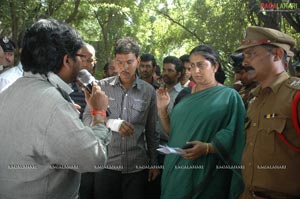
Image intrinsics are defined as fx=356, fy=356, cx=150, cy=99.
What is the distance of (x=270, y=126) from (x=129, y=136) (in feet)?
4.76

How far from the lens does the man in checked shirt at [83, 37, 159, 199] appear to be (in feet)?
11.0

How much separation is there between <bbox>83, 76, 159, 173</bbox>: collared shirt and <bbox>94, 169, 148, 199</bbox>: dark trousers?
0.20 feet

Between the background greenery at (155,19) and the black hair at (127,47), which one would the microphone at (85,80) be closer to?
the black hair at (127,47)

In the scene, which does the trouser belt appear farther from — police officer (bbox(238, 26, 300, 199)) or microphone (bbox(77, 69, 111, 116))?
microphone (bbox(77, 69, 111, 116))

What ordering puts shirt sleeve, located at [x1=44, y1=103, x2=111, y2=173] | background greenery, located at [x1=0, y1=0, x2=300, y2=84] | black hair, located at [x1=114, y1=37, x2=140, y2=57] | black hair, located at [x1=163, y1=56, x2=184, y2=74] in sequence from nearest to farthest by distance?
shirt sleeve, located at [x1=44, y1=103, x2=111, y2=173], black hair, located at [x1=114, y1=37, x2=140, y2=57], black hair, located at [x1=163, y1=56, x2=184, y2=74], background greenery, located at [x1=0, y1=0, x2=300, y2=84]

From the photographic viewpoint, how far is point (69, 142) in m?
1.81

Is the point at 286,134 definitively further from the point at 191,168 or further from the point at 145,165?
the point at 145,165

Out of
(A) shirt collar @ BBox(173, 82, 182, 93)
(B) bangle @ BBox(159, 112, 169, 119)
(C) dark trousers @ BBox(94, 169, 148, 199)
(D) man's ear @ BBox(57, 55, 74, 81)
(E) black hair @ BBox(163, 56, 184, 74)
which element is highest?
(D) man's ear @ BBox(57, 55, 74, 81)

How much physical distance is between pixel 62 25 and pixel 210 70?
1474 mm

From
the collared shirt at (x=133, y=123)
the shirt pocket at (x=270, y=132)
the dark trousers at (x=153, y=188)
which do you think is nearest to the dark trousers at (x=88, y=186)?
the collared shirt at (x=133, y=123)

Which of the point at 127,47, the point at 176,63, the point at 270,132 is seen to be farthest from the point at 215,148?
the point at 176,63

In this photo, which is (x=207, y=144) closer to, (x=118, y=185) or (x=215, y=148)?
(x=215, y=148)

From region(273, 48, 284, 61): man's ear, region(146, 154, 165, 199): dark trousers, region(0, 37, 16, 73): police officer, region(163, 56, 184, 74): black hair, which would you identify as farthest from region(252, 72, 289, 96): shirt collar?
region(0, 37, 16, 73): police officer

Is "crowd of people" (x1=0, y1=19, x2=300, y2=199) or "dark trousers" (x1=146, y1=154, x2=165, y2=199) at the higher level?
"crowd of people" (x1=0, y1=19, x2=300, y2=199)
